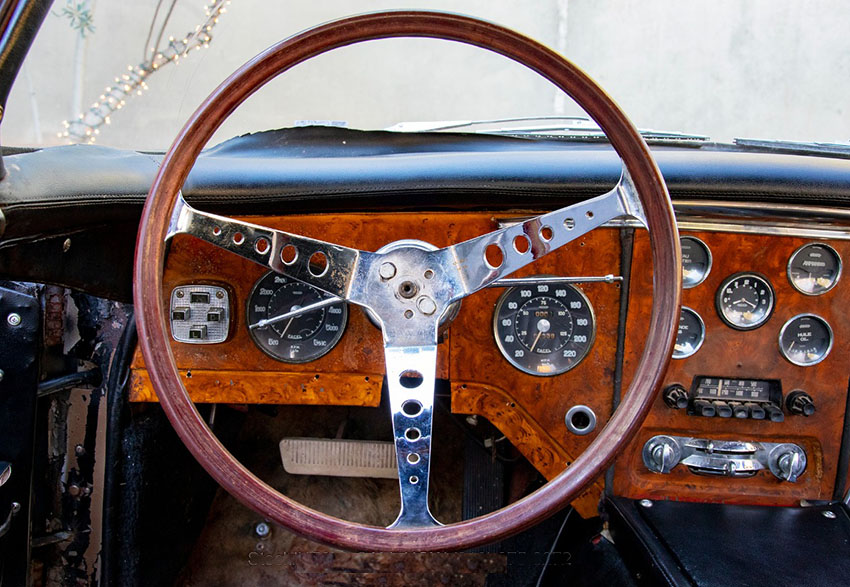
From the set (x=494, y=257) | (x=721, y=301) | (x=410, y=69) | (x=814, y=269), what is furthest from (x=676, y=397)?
(x=410, y=69)

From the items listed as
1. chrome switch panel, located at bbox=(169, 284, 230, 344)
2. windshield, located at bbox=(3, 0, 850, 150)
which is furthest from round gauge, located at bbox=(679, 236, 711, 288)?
windshield, located at bbox=(3, 0, 850, 150)

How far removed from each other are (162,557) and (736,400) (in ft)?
5.69

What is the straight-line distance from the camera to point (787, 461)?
183 cm

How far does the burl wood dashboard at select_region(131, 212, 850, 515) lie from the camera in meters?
1.79

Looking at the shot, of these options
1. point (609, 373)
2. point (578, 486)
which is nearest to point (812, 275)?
point (609, 373)

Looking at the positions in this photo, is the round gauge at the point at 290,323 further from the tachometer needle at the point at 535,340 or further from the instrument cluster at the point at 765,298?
the instrument cluster at the point at 765,298

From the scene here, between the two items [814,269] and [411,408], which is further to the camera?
[814,269]

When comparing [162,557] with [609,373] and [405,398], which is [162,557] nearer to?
[405,398]

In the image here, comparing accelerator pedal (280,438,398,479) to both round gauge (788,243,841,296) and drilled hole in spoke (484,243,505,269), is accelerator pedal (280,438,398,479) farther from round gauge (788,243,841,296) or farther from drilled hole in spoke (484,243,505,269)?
round gauge (788,243,841,296)

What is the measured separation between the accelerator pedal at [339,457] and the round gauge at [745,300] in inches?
42.7

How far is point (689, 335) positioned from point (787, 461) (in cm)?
42

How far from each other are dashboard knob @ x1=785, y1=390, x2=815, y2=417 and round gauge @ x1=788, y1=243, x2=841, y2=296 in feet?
0.89

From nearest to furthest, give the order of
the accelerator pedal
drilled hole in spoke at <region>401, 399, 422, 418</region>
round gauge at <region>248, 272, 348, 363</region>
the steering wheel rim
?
the steering wheel rim → drilled hole in spoke at <region>401, 399, 422, 418</region> → round gauge at <region>248, 272, 348, 363</region> → the accelerator pedal

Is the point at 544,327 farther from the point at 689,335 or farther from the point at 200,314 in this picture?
the point at 200,314
